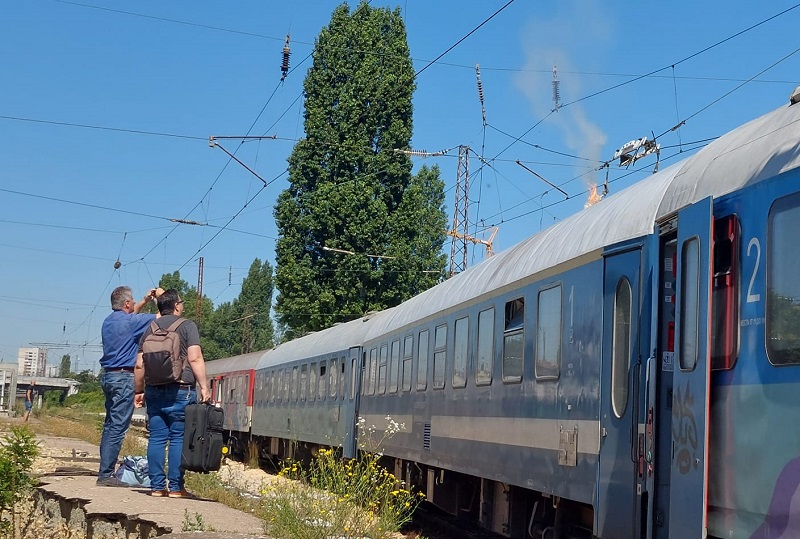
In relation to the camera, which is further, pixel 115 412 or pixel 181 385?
pixel 115 412

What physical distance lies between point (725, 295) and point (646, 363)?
3.79 ft

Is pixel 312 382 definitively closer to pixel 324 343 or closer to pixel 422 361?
pixel 324 343

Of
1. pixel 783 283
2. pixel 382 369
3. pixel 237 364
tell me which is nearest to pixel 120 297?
pixel 783 283

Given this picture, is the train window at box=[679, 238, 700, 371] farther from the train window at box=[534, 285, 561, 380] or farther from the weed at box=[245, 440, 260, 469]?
the weed at box=[245, 440, 260, 469]

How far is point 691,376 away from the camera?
6.27 meters

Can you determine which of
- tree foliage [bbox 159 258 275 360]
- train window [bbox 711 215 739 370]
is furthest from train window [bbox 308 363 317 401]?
tree foliage [bbox 159 258 275 360]

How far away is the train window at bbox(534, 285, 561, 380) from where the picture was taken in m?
9.12

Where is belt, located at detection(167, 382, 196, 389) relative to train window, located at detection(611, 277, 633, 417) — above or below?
below

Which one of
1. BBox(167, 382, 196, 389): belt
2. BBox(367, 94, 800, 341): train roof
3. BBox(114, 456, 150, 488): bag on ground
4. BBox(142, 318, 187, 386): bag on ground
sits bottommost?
BBox(114, 456, 150, 488): bag on ground

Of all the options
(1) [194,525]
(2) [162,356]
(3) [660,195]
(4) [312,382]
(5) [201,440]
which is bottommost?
(1) [194,525]

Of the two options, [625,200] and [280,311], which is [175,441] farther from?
[280,311]

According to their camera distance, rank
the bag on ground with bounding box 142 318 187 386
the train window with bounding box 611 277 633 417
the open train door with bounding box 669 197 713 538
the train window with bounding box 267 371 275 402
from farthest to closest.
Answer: the train window with bounding box 267 371 275 402, the bag on ground with bounding box 142 318 187 386, the train window with bounding box 611 277 633 417, the open train door with bounding box 669 197 713 538

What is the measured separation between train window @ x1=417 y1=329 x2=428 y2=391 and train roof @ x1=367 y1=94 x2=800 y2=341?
7.96 ft

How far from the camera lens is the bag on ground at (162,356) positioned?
30.9 feet
